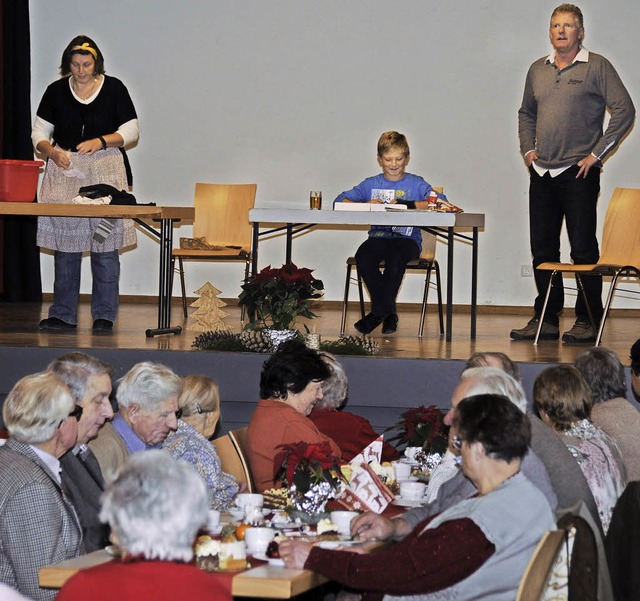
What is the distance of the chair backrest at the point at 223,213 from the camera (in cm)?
762

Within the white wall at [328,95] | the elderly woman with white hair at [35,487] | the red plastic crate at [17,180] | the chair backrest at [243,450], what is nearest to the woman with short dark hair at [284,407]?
the chair backrest at [243,450]

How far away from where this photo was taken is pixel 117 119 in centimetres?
625

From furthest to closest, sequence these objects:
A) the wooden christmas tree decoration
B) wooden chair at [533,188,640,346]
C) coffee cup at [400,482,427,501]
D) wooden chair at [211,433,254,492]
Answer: the wooden christmas tree decoration < wooden chair at [533,188,640,346] < wooden chair at [211,433,254,492] < coffee cup at [400,482,427,501]

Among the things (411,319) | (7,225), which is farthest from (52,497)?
(7,225)

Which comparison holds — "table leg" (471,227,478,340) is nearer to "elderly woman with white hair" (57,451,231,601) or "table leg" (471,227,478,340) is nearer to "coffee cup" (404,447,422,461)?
"coffee cup" (404,447,422,461)

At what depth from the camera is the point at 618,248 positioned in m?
6.05

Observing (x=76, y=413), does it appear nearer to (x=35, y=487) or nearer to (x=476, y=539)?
(x=35, y=487)

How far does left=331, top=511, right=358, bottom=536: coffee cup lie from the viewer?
2.85 m

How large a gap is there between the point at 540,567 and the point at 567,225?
4.14 metres

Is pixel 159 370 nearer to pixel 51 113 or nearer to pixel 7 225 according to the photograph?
pixel 51 113

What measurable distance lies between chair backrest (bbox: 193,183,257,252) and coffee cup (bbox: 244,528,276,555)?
5055mm

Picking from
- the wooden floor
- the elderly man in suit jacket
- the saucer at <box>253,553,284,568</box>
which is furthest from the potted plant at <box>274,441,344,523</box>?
the wooden floor

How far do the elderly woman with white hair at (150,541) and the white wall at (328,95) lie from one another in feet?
24.8

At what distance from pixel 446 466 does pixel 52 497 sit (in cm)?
131
